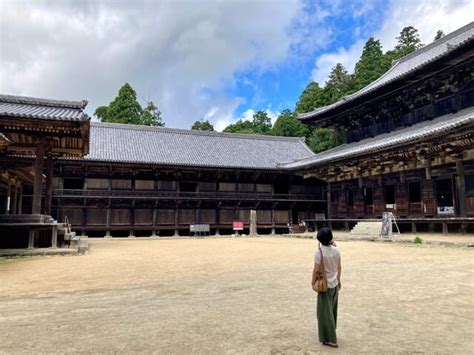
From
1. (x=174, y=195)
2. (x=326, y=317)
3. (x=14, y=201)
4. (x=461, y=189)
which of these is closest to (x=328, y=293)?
(x=326, y=317)

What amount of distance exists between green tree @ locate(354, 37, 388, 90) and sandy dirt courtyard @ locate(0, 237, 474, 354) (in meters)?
41.8

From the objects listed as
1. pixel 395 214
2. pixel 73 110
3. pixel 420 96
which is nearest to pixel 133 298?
pixel 73 110

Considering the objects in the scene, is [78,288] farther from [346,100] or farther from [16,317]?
[346,100]

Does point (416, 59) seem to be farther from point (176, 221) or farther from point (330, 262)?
point (330, 262)

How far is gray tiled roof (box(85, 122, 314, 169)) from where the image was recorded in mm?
28703

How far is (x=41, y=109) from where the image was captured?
14586mm

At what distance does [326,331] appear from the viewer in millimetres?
3959

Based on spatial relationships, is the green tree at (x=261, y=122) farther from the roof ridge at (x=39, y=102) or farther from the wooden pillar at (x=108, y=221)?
the roof ridge at (x=39, y=102)

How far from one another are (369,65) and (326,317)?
5018 cm

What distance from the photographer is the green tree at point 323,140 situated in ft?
150

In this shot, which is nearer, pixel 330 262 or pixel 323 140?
pixel 330 262

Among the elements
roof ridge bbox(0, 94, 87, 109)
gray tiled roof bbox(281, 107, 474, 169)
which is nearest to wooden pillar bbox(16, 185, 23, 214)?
roof ridge bbox(0, 94, 87, 109)

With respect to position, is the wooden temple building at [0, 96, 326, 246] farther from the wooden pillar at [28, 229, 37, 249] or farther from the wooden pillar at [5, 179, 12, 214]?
the wooden pillar at [28, 229, 37, 249]

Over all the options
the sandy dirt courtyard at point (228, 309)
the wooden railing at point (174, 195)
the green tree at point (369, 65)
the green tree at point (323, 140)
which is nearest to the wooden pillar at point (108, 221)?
the wooden railing at point (174, 195)
